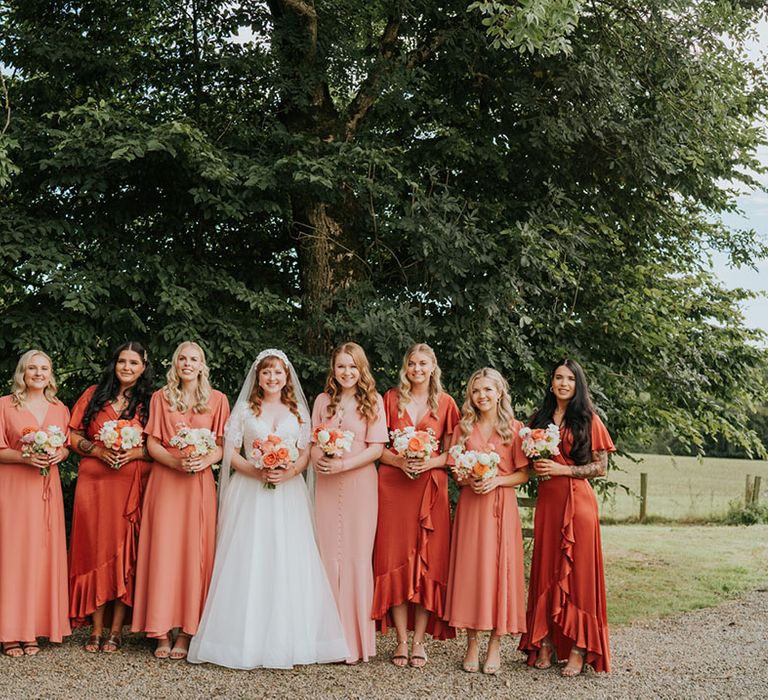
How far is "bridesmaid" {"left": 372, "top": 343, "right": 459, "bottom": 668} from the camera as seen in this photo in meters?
6.77

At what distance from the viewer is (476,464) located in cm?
639

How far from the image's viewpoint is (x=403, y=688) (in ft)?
20.5

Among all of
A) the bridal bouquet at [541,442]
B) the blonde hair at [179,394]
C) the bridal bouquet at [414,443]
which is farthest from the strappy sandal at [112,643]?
the bridal bouquet at [541,442]

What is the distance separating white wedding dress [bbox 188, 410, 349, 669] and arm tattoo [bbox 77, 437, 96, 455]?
1.19 metres

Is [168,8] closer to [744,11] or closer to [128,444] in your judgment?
[128,444]

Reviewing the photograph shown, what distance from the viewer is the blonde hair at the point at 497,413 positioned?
6695mm

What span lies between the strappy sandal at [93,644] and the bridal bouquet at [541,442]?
3.82 metres

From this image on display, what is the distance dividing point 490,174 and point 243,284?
3.34 meters

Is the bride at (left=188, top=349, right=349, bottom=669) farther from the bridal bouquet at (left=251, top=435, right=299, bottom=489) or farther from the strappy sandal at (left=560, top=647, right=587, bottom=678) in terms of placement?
the strappy sandal at (left=560, top=647, right=587, bottom=678)

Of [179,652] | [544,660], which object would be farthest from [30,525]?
[544,660]

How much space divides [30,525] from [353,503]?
100 inches

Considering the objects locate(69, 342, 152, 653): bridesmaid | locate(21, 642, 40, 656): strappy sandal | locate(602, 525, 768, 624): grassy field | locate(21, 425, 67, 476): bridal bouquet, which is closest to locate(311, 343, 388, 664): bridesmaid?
locate(69, 342, 152, 653): bridesmaid

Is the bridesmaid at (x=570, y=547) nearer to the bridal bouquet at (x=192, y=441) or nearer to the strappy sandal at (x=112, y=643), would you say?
the bridal bouquet at (x=192, y=441)

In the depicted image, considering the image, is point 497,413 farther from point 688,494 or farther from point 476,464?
point 688,494
